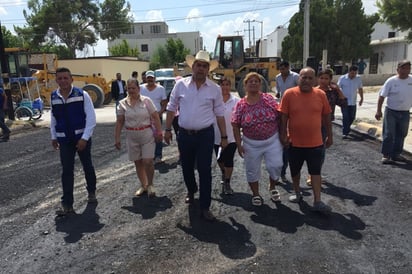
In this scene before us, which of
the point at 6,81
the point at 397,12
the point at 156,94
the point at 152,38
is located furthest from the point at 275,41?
the point at 156,94

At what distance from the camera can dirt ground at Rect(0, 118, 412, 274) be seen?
3805mm

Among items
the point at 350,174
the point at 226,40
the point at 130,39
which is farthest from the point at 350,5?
the point at 130,39

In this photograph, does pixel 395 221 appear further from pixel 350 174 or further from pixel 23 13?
pixel 23 13

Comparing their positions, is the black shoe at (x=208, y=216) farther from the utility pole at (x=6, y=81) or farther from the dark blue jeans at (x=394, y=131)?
the utility pole at (x=6, y=81)

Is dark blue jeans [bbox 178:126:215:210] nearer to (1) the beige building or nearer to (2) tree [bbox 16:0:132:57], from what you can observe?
(1) the beige building

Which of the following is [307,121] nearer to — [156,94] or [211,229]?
[211,229]

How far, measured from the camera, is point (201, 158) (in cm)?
487

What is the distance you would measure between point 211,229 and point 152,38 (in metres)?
79.2

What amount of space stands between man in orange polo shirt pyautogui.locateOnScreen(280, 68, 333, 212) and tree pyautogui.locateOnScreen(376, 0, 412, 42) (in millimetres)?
10475

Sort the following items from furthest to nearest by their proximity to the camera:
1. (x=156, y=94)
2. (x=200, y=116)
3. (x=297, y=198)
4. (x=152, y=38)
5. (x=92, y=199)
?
(x=152, y=38), (x=156, y=94), (x=92, y=199), (x=297, y=198), (x=200, y=116)

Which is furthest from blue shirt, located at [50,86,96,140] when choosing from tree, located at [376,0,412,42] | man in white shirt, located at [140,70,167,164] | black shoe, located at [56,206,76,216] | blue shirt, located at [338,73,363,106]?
tree, located at [376,0,412,42]

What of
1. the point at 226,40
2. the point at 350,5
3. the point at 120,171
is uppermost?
the point at 350,5

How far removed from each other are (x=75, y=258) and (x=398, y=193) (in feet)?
13.9

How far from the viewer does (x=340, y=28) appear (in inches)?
1416
